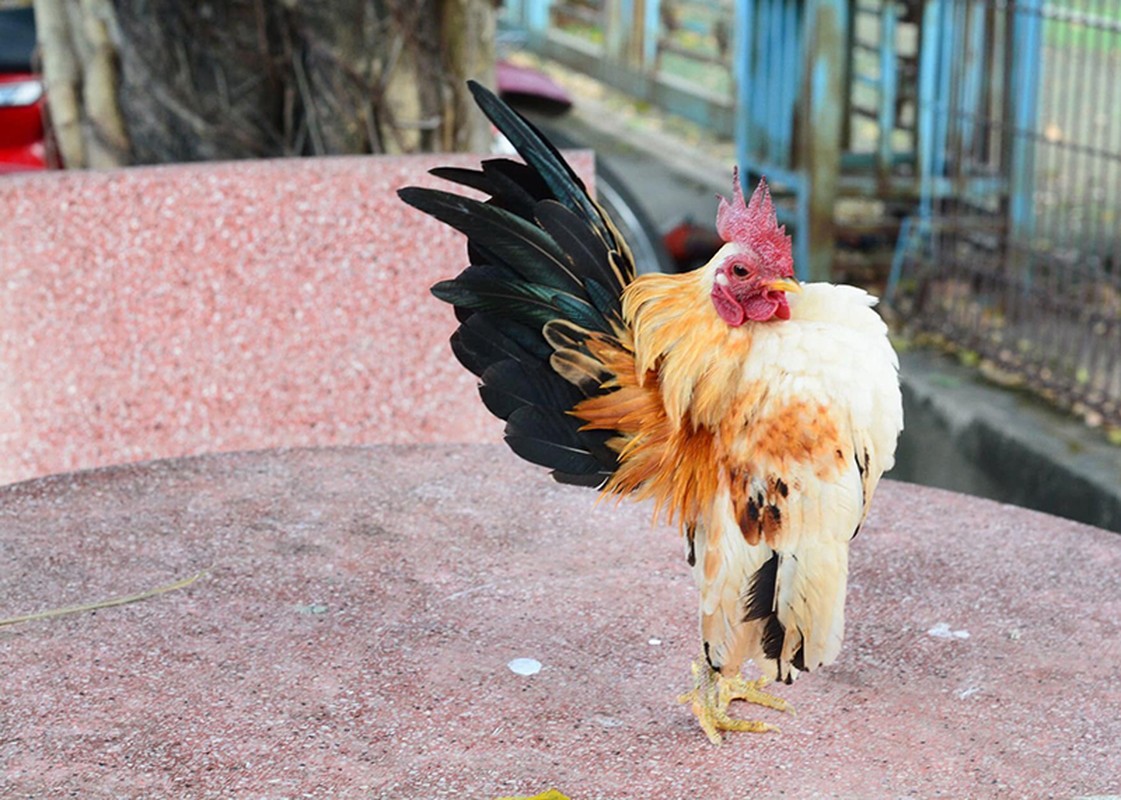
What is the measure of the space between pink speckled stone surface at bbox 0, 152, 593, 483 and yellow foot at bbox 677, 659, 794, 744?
2.00 m

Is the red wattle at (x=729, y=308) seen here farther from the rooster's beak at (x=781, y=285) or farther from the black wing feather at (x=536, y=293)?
the black wing feather at (x=536, y=293)

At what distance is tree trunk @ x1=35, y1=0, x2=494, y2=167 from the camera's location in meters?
4.59

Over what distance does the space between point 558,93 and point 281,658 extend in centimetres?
511

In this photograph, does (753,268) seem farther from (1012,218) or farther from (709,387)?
(1012,218)

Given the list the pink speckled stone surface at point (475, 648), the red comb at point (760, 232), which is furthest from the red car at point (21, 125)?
the red comb at point (760, 232)

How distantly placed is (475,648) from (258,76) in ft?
8.68

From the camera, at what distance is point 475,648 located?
2664 millimetres

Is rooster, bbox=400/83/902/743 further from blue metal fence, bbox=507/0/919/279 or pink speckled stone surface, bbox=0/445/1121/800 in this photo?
blue metal fence, bbox=507/0/919/279

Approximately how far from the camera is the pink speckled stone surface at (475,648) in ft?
7.37

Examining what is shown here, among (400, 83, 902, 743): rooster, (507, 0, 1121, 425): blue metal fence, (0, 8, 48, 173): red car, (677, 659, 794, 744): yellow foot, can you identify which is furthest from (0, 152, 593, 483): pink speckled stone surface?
(507, 0, 1121, 425): blue metal fence

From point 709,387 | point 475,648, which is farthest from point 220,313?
point 709,387

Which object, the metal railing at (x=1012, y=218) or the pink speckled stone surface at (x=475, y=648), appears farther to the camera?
the metal railing at (x=1012, y=218)

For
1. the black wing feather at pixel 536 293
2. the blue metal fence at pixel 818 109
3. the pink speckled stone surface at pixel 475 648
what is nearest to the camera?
the pink speckled stone surface at pixel 475 648

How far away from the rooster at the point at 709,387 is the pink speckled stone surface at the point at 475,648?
0.18 m
